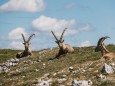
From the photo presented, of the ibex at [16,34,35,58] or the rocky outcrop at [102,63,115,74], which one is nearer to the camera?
the rocky outcrop at [102,63,115,74]

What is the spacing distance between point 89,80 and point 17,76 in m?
9.47

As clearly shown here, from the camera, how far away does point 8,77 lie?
3216 cm

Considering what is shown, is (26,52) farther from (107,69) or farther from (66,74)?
(107,69)

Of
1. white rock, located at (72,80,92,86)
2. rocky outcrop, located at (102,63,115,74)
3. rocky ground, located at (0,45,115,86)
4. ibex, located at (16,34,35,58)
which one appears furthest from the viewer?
ibex, located at (16,34,35,58)

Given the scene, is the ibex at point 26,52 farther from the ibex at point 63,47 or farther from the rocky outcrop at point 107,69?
the rocky outcrop at point 107,69

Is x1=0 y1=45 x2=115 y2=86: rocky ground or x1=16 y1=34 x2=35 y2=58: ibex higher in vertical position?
x1=16 y1=34 x2=35 y2=58: ibex

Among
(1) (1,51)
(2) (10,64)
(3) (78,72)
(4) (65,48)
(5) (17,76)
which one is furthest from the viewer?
(1) (1,51)

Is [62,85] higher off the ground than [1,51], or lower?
lower

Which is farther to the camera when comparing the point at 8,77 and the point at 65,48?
the point at 65,48

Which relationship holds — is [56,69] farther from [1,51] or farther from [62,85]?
[1,51]

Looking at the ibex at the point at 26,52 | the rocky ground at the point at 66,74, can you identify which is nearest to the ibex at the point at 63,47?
the ibex at the point at 26,52

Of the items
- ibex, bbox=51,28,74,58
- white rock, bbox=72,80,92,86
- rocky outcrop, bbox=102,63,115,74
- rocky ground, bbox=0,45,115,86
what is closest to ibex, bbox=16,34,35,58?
ibex, bbox=51,28,74,58

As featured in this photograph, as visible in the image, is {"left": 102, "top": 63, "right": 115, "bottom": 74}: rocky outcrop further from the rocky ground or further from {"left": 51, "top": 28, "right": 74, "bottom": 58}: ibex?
{"left": 51, "top": 28, "right": 74, "bottom": 58}: ibex

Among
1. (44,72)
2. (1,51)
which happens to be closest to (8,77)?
(44,72)
